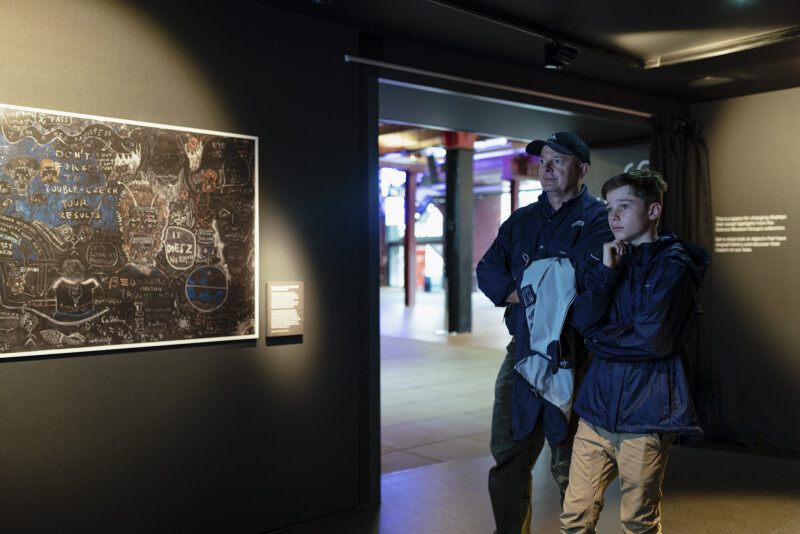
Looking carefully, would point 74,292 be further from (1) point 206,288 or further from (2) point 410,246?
(2) point 410,246

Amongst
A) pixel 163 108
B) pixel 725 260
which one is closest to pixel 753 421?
pixel 725 260

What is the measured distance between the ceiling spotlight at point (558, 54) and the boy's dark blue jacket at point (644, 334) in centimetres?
193

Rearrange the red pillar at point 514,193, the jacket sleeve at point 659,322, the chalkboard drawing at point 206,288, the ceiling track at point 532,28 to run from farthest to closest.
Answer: the red pillar at point 514,193 < the ceiling track at point 532,28 < the chalkboard drawing at point 206,288 < the jacket sleeve at point 659,322

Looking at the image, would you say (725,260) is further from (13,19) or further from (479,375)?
(13,19)

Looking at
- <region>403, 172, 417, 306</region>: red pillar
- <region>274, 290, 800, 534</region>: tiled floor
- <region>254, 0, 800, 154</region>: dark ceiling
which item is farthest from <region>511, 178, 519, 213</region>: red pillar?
<region>254, 0, 800, 154</region>: dark ceiling

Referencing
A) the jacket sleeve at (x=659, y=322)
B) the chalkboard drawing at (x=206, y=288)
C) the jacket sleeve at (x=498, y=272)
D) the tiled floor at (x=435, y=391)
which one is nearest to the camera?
the jacket sleeve at (x=659, y=322)

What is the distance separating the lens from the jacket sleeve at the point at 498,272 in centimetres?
293

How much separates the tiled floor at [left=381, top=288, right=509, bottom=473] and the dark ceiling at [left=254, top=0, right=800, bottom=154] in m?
2.62

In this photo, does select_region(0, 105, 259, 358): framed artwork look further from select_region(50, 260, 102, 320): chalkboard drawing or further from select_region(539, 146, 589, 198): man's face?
select_region(539, 146, 589, 198): man's face

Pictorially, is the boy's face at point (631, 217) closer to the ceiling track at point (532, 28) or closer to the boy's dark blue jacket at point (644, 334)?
the boy's dark blue jacket at point (644, 334)

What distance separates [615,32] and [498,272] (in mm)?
1918

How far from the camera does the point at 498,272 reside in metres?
2.99

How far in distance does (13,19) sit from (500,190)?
74.1 feet

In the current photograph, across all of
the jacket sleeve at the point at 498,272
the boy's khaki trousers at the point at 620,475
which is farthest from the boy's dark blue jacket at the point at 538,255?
the boy's khaki trousers at the point at 620,475
